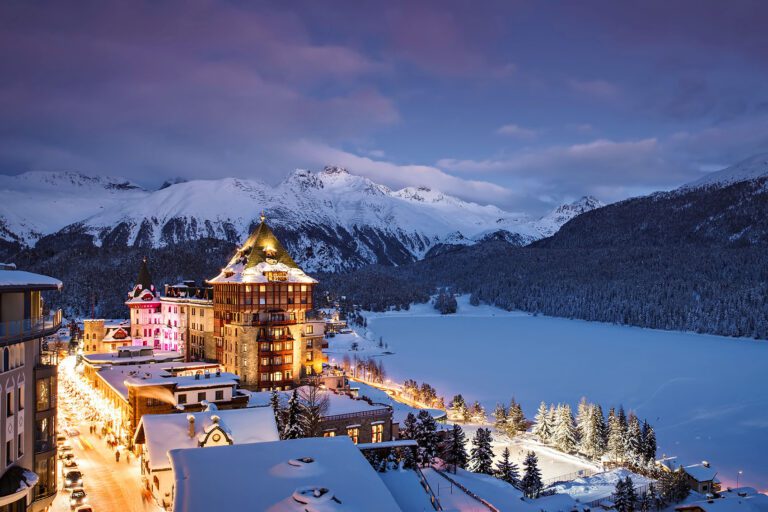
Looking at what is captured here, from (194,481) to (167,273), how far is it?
14863 centimetres

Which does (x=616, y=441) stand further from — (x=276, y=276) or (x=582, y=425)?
(x=276, y=276)

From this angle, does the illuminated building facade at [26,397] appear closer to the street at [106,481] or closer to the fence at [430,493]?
the street at [106,481]

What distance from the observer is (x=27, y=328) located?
73.0 feet

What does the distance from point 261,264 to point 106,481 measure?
2633 centimetres

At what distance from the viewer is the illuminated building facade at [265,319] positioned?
53031mm

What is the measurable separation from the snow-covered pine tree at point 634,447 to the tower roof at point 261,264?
3053 centimetres

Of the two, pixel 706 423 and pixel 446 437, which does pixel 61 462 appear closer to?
pixel 446 437

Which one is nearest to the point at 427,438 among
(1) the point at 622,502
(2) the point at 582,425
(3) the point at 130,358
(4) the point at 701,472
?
(1) the point at 622,502

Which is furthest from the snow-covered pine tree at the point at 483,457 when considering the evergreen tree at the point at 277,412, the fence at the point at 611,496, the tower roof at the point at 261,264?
the tower roof at the point at 261,264

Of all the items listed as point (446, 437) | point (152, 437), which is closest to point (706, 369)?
point (446, 437)

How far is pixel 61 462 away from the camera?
32781 millimetres

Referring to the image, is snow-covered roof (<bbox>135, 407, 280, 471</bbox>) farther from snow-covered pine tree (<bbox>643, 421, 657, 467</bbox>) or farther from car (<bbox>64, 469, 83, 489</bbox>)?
snow-covered pine tree (<bbox>643, 421, 657, 467</bbox>)

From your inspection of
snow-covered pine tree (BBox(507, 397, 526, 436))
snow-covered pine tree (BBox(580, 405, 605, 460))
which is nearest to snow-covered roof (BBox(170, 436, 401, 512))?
snow-covered pine tree (BBox(580, 405, 605, 460))

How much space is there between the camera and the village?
1847cm
